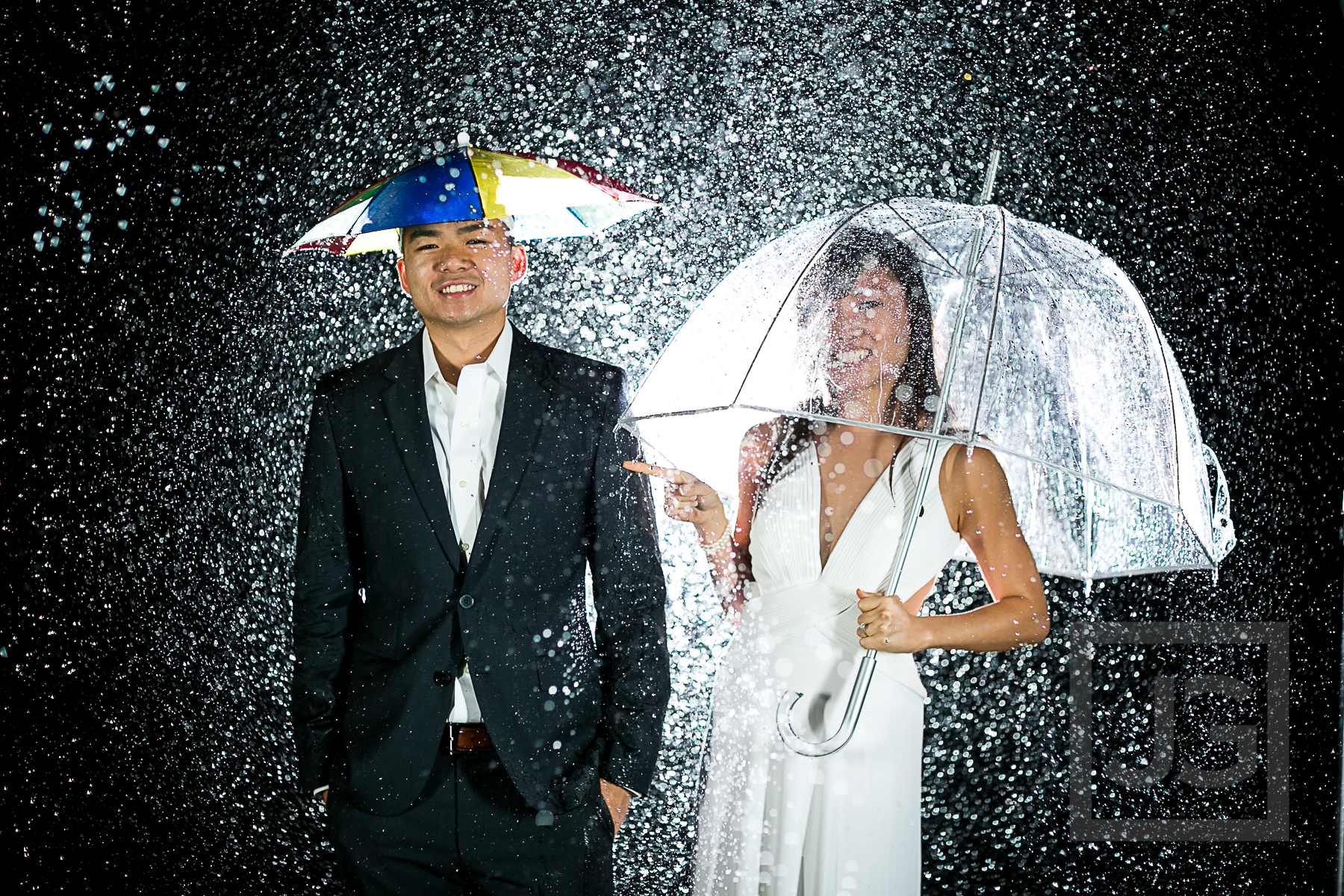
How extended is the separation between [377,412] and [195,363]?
429mm

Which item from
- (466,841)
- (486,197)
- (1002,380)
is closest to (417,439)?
(486,197)

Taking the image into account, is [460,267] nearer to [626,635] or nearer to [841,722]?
[626,635]

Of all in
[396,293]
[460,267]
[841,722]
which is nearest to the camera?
[841,722]

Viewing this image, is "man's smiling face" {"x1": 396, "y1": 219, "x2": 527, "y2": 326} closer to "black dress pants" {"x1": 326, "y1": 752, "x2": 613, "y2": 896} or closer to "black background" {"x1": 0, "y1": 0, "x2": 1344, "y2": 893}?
"black background" {"x1": 0, "y1": 0, "x2": 1344, "y2": 893}

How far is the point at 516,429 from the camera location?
158 centimetres

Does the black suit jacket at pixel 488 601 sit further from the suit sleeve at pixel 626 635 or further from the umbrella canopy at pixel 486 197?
the umbrella canopy at pixel 486 197

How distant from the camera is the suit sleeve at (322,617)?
157cm

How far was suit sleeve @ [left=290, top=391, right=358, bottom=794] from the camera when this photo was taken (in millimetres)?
1566

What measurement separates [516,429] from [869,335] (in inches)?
21.5

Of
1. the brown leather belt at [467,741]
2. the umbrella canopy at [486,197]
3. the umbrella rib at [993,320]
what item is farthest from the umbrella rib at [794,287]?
the brown leather belt at [467,741]

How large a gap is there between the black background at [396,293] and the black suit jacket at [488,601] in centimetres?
18

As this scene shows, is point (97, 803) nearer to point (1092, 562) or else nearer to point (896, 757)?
point (896, 757)

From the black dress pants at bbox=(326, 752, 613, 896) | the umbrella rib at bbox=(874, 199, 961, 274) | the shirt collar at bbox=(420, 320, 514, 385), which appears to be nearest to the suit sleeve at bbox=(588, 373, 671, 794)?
the black dress pants at bbox=(326, 752, 613, 896)

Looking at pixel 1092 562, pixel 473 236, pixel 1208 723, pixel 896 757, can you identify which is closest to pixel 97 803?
pixel 473 236
